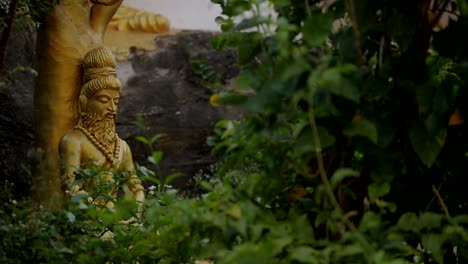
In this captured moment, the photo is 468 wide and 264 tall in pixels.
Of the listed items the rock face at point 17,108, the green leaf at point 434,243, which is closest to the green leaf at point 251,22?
the green leaf at point 434,243

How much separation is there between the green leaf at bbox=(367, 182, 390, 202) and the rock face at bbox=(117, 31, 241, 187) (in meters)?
4.52

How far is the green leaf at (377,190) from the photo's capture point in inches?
57.8

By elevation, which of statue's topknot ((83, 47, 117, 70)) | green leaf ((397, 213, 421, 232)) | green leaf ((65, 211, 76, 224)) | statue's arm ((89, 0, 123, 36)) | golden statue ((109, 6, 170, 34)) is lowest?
golden statue ((109, 6, 170, 34))

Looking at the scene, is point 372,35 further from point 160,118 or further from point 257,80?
point 160,118

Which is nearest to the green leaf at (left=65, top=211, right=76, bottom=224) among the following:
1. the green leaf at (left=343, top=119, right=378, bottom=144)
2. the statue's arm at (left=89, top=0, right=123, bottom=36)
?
the green leaf at (left=343, top=119, right=378, bottom=144)

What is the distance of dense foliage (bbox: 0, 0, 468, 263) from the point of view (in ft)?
4.45

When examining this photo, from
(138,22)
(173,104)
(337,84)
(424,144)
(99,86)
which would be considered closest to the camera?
(337,84)

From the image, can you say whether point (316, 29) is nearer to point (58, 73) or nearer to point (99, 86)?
point (99, 86)

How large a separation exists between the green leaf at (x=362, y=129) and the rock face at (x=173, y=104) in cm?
460

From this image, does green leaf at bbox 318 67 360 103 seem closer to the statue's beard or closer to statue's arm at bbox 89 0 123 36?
the statue's beard

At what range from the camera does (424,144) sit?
1.53 meters

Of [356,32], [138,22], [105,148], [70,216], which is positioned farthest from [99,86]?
[356,32]

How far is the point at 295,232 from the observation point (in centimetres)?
142

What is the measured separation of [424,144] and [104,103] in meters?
2.71
